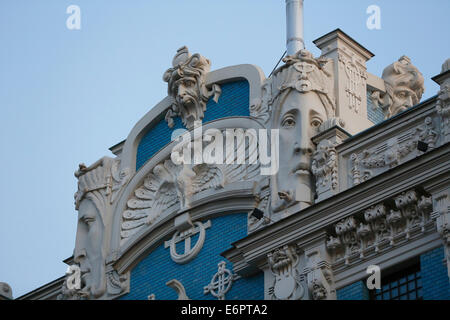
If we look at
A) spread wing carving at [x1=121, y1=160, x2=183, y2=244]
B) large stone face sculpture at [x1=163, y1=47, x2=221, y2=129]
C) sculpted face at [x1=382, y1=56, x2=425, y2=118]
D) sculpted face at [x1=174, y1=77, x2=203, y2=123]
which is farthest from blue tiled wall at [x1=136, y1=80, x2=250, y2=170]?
sculpted face at [x1=382, y1=56, x2=425, y2=118]

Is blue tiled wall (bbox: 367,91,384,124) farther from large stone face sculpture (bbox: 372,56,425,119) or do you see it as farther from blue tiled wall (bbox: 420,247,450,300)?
blue tiled wall (bbox: 420,247,450,300)

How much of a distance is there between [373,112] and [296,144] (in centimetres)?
306

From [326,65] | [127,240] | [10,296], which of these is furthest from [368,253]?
[10,296]

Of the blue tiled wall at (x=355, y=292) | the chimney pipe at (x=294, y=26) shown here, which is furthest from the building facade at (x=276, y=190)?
the chimney pipe at (x=294, y=26)

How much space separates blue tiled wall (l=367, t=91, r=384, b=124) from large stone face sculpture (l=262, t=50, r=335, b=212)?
1.52 meters

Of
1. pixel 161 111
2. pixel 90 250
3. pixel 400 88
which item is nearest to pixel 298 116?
pixel 400 88

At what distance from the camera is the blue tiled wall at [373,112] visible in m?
29.3

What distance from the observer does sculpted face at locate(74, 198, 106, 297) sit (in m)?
30.0

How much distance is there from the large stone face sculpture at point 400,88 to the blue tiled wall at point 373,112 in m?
0.11

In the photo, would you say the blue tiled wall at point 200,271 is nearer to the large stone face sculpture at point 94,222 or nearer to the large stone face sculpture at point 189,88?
the large stone face sculpture at point 94,222

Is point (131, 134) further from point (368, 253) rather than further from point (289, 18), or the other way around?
point (368, 253)

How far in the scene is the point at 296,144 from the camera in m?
27.1

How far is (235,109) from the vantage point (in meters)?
29.4

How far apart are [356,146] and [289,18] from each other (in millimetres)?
5066
